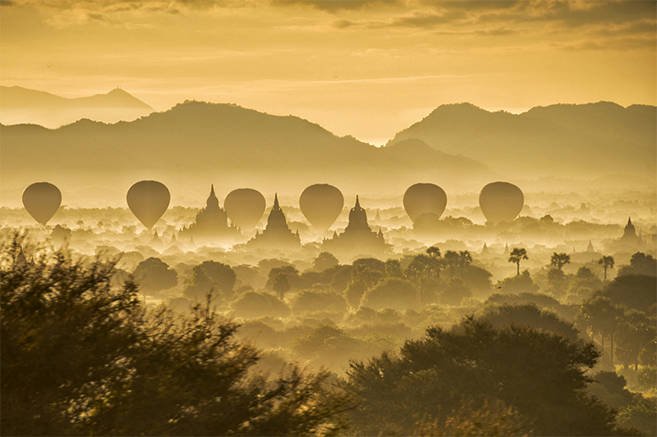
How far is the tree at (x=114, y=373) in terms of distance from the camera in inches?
472

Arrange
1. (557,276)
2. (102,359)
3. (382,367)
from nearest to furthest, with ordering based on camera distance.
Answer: (102,359)
(382,367)
(557,276)

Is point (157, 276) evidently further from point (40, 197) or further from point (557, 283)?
point (40, 197)

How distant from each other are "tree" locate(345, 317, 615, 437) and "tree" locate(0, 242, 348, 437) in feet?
42.4

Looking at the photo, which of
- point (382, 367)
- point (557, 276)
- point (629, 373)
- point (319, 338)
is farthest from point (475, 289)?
point (382, 367)

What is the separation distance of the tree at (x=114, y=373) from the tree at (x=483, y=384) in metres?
12.9

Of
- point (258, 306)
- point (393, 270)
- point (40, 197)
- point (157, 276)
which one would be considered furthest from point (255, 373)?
point (40, 197)

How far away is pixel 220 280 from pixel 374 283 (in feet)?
73.8

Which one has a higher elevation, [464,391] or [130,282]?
[130,282]

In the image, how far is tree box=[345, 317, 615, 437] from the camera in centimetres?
2730

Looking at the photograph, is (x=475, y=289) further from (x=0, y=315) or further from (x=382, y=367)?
(x=0, y=315)

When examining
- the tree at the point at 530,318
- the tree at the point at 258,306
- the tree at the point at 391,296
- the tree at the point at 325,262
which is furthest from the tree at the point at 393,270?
the tree at the point at 530,318

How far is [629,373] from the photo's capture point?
234 feet

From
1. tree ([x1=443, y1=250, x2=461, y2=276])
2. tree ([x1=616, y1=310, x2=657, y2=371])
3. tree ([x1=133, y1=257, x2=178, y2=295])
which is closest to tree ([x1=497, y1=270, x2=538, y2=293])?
tree ([x1=443, y1=250, x2=461, y2=276])

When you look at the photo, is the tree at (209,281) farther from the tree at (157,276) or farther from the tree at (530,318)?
the tree at (530,318)
